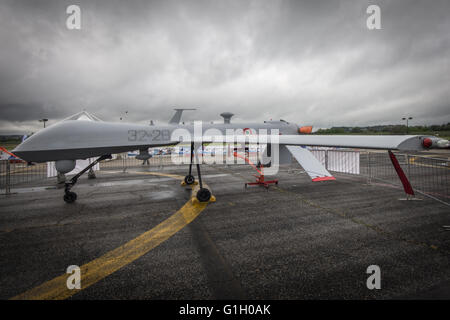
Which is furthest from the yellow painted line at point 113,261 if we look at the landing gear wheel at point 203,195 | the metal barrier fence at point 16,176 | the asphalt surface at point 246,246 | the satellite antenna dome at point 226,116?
the metal barrier fence at point 16,176

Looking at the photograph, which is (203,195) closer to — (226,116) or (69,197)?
(226,116)

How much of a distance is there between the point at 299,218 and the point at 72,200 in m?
8.16

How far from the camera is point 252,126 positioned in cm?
925

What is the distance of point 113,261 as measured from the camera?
3.54 metres

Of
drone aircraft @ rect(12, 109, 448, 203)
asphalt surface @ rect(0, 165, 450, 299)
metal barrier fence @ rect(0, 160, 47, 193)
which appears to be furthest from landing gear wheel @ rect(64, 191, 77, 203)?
metal barrier fence @ rect(0, 160, 47, 193)

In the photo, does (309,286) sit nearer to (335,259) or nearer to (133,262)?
(335,259)

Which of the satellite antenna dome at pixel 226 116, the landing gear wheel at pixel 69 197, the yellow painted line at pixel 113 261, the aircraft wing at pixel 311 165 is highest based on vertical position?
the satellite antenna dome at pixel 226 116

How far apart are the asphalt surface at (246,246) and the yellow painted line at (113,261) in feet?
0.51

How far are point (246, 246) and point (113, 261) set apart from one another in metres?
2.54

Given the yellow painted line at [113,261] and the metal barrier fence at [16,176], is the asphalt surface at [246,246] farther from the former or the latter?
the metal barrier fence at [16,176]

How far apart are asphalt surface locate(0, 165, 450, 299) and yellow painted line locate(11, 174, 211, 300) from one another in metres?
0.15

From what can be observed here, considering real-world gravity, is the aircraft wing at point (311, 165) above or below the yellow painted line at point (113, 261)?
above

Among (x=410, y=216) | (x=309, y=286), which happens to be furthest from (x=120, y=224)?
(x=410, y=216)

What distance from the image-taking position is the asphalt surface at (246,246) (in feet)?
9.24
